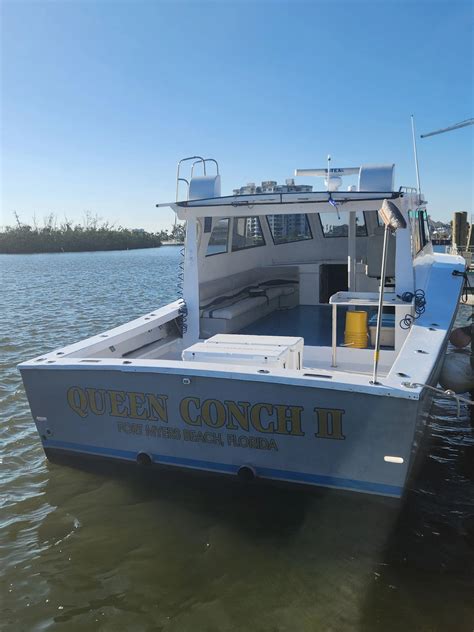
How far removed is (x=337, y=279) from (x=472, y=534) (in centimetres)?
575

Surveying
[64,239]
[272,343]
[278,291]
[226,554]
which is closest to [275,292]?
[278,291]

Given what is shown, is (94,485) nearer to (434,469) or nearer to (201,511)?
(201,511)

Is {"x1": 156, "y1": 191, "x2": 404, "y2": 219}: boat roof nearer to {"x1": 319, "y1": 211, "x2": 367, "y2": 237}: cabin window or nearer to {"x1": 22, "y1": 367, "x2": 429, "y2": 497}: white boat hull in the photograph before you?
{"x1": 22, "y1": 367, "x2": 429, "y2": 497}: white boat hull

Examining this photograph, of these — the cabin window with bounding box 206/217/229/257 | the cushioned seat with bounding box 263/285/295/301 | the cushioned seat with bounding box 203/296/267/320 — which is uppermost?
the cabin window with bounding box 206/217/229/257

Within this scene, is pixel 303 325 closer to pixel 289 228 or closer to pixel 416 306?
pixel 416 306

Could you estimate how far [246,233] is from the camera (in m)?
8.57

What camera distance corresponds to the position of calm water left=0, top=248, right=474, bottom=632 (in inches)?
132

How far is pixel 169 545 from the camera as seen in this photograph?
13.2ft

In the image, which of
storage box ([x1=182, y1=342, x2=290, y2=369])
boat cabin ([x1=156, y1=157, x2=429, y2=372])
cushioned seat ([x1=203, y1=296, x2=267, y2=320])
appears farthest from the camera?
cushioned seat ([x1=203, y1=296, x2=267, y2=320])

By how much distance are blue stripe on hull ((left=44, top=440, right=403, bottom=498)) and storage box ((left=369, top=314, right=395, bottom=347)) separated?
2.15 m

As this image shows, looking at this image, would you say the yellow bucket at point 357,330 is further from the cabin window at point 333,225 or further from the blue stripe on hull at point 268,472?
the cabin window at point 333,225

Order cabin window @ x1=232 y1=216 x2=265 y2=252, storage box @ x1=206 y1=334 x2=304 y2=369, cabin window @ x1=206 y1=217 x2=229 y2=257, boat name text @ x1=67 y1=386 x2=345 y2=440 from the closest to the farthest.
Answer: boat name text @ x1=67 y1=386 x2=345 y2=440 < storage box @ x1=206 y1=334 x2=304 y2=369 < cabin window @ x1=206 y1=217 x2=229 y2=257 < cabin window @ x1=232 y1=216 x2=265 y2=252

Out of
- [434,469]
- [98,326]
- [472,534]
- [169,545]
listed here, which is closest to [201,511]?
[169,545]

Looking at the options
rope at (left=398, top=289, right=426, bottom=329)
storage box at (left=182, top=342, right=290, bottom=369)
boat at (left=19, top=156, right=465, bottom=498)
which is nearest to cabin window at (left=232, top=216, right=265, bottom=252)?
boat at (left=19, top=156, right=465, bottom=498)
